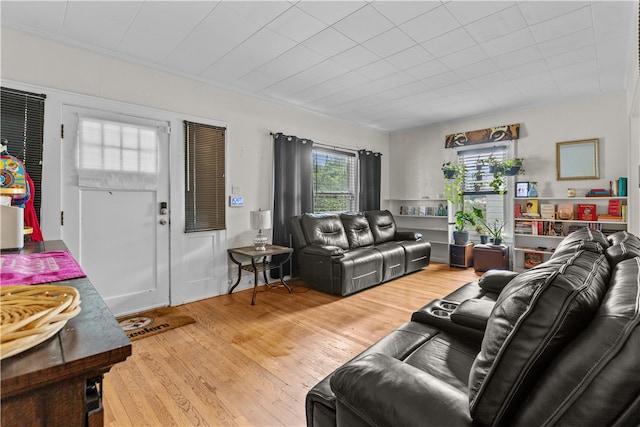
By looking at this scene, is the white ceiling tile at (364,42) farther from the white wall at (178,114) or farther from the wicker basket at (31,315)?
the wicker basket at (31,315)

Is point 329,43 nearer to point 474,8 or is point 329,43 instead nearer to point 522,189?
point 474,8

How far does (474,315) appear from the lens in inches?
61.7

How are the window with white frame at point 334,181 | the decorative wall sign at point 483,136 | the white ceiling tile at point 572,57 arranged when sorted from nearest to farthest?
1. the white ceiling tile at point 572,57
2. the decorative wall sign at point 483,136
3. the window with white frame at point 334,181

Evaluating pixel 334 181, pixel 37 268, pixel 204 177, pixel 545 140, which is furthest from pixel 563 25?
pixel 37 268

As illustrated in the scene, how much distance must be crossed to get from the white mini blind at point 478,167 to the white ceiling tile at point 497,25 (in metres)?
2.86

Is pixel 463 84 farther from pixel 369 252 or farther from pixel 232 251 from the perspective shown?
pixel 232 251

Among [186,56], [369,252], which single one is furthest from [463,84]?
[186,56]

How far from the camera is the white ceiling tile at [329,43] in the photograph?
8.93 ft

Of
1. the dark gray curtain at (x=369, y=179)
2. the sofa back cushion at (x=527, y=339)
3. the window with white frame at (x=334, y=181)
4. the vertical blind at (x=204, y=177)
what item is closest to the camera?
the sofa back cushion at (x=527, y=339)

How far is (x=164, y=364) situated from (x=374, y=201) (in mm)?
4583

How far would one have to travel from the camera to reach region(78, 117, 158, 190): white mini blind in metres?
2.95

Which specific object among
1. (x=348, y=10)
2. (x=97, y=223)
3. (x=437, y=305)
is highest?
(x=348, y=10)

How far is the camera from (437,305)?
2004mm

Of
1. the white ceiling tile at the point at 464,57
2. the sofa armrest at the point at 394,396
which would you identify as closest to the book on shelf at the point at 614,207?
the white ceiling tile at the point at 464,57
